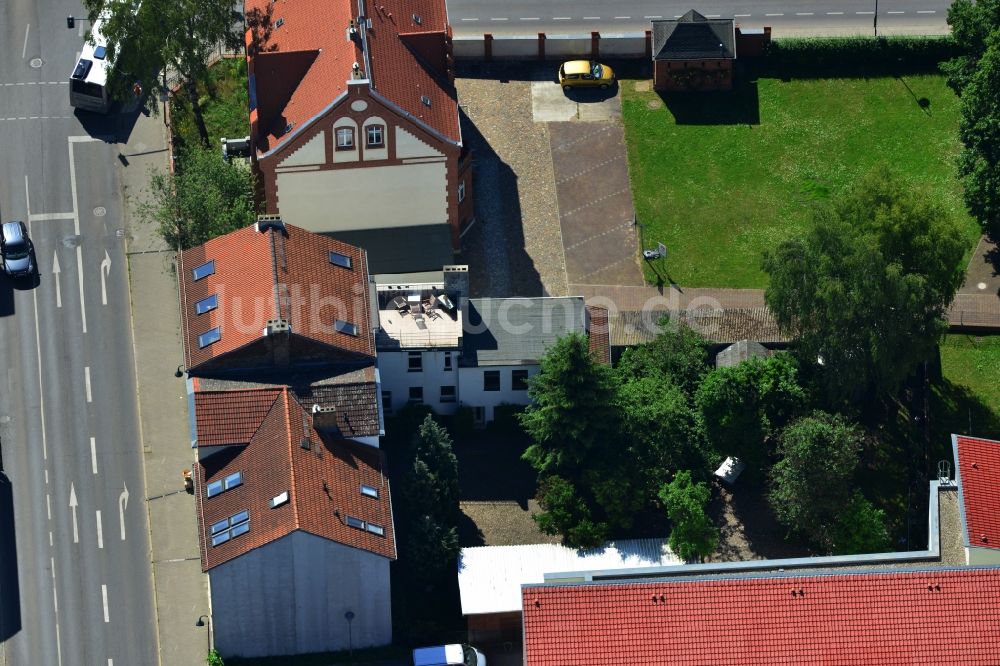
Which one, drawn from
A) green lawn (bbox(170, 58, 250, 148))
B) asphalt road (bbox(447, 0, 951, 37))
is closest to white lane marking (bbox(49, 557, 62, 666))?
green lawn (bbox(170, 58, 250, 148))

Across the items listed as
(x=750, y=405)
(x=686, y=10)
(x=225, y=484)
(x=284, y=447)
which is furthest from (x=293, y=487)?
(x=686, y=10)

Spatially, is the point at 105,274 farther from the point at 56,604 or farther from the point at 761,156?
the point at 761,156

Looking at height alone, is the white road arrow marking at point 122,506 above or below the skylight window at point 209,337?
below

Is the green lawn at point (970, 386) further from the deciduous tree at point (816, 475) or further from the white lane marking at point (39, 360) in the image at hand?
the white lane marking at point (39, 360)

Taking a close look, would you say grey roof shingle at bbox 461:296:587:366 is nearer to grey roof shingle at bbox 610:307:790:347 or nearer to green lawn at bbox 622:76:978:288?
grey roof shingle at bbox 610:307:790:347

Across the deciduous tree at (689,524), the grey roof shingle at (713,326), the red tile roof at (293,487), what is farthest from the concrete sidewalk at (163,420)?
the grey roof shingle at (713,326)

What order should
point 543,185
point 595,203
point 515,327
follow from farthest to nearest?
point 543,185
point 595,203
point 515,327

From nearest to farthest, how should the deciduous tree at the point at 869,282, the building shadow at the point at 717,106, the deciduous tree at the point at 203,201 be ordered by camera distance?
the deciduous tree at the point at 869,282 < the deciduous tree at the point at 203,201 < the building shadow at the point at 717,106
